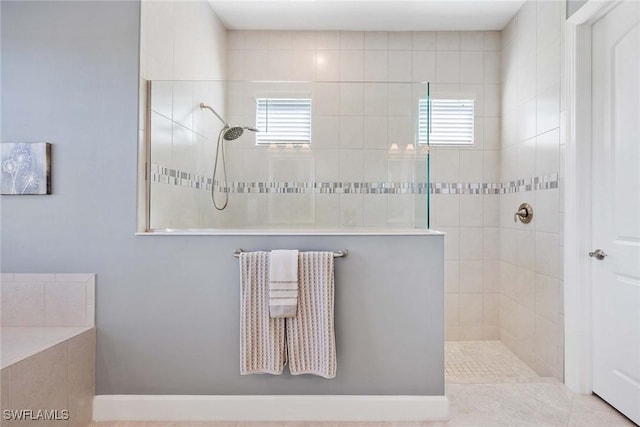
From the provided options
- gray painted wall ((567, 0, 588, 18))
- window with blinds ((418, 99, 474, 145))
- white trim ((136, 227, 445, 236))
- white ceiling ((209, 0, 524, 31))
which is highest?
white ceiling ((209, 0, 524, 31))

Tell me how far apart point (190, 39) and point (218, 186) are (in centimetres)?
117

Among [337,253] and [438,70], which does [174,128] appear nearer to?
[337,253]

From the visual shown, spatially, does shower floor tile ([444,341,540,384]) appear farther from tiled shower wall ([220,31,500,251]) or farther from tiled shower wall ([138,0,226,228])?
tiled shower wall ([138,0,226,228])

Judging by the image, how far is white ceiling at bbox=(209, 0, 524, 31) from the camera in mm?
2949

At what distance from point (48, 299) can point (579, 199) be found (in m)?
2.86

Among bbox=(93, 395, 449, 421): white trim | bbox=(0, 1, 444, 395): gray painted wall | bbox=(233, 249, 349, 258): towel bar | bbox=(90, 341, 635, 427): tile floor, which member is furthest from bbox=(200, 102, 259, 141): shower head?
bbox=(90, 341, 635, 427): tile floor

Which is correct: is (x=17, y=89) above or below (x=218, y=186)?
above

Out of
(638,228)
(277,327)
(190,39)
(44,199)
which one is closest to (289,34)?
(190,39)

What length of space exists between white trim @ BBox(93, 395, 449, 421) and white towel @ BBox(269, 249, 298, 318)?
47cm

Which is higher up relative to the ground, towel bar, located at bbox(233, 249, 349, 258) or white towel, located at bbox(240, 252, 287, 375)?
towel bar, located at bbox(233, 249, 349, 258)

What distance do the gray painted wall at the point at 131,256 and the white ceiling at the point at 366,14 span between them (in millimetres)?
Result: 1278

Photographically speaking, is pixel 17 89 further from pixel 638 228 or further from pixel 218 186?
pixel 638 228

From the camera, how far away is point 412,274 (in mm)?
1961

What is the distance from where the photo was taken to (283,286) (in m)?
1.86
